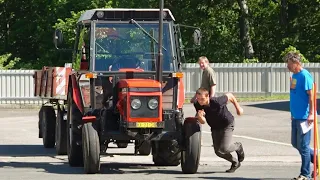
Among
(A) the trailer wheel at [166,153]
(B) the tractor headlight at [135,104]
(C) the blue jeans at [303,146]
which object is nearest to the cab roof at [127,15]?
(A) the trailer wheel at [166,153]

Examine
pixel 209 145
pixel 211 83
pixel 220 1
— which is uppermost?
pixel 220 1

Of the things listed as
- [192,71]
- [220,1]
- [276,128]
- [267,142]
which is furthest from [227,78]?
[267,142]

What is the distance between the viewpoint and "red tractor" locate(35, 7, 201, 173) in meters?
15.1

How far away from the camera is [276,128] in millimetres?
25797

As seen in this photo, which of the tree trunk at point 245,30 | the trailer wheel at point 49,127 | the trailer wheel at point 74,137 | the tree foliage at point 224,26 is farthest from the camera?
the tree foliage at point 224,26

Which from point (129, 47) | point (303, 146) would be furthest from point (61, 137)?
point (303, 146)

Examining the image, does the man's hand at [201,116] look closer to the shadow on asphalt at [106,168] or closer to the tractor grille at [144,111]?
the tractor grille at [144,111]

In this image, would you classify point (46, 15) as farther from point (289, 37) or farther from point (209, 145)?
point (209, 145)

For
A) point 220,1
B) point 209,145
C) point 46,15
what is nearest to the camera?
point 209,145

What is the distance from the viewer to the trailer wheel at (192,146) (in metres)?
15.1

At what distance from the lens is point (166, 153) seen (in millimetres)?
16531

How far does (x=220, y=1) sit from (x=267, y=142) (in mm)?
29294

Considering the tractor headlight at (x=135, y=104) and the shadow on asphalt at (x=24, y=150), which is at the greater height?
the tractor headlight at (x=135, y=104)

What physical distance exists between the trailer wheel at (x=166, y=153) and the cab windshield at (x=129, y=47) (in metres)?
1.22
